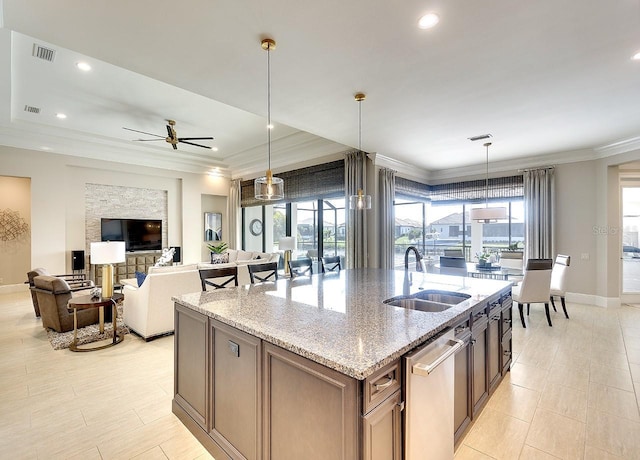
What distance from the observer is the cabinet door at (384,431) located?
1.14 metres

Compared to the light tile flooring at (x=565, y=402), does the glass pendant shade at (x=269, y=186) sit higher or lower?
higher

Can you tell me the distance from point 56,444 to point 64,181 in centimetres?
641

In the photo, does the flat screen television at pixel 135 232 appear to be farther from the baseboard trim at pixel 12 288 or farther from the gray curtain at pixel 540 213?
the gray curtain at pixel 540 213

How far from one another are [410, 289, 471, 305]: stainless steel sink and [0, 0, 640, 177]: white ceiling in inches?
79.8

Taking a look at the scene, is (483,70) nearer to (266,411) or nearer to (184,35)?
(184,35)

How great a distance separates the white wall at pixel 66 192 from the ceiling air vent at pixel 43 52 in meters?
3.85

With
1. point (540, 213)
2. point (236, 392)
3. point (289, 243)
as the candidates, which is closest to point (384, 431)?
point (236, 392)

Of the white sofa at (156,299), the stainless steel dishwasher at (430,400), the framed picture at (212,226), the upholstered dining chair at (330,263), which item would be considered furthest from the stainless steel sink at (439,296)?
the framed picture at (212,226)

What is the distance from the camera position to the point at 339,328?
1534mm

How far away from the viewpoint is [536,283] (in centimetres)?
430

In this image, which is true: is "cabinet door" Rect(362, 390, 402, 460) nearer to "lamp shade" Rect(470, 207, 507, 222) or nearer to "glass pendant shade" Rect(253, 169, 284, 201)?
"glass pendant shade" Rect(253, 169, 284, 201)

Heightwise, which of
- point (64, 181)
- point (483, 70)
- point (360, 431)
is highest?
point (483, 70)

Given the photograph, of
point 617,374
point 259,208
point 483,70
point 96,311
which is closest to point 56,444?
point 96,311

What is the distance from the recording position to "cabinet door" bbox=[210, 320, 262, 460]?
1.55 m
